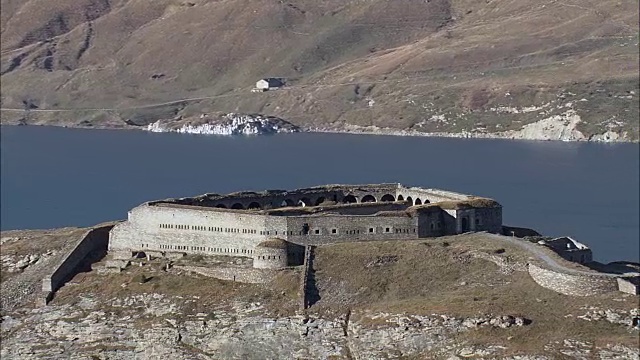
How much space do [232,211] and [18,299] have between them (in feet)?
57.0

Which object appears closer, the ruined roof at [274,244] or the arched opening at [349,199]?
the ruined roof at [274,244]

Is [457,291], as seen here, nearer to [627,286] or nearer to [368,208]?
[627,286]

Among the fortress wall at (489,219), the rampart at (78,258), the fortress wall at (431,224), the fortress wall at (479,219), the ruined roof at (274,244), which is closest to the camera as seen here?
the ruined roof at (274,244)

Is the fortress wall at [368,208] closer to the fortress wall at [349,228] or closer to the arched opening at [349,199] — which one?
the fortress wall at [349,228]

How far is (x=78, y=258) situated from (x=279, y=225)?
672 inches

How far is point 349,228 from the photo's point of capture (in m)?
91.9

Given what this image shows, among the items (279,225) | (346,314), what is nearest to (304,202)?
(279,225)

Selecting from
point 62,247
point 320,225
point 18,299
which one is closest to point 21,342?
point 18,299

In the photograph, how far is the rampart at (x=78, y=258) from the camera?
3617 inches

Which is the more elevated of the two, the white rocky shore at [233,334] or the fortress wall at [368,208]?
the fortress wall at [368,208]

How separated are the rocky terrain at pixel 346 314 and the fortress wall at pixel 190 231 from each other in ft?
8.34

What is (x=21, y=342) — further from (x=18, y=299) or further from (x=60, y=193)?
(x=60, y=193)

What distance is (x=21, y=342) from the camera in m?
85.3

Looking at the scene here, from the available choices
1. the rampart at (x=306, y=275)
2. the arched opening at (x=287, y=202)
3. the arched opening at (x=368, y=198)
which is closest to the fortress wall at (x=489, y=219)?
the rampart at (x=306, y=275)
